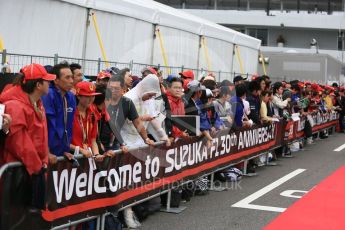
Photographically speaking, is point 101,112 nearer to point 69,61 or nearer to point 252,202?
point 252,202

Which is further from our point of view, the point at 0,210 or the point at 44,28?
the point at 44,28

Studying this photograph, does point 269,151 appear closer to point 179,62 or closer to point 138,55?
point 138,55

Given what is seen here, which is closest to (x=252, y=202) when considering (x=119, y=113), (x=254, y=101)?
(x=119, y=113)

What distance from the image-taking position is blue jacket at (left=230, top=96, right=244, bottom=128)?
33.1ft

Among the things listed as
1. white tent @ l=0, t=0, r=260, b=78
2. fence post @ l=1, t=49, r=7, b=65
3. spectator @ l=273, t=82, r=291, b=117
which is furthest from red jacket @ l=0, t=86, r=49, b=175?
spectator @ l=273, t=82, r=291, b=117

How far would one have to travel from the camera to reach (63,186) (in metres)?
5.11

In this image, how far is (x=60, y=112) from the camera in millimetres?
5160

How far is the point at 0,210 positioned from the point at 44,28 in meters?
8.07

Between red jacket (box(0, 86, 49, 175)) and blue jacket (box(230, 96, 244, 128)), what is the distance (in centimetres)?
594

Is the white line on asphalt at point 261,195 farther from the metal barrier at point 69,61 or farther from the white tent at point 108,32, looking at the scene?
the white tent at point 108,32

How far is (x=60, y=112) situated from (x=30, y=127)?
64cm

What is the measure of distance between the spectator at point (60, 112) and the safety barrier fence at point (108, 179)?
19cm

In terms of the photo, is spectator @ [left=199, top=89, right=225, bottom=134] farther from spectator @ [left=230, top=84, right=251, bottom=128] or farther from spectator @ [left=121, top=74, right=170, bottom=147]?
spectator @ [left=121, top=74, right=170, bottom=147]

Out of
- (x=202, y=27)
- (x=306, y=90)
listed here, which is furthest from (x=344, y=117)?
(x=202, y=27)
